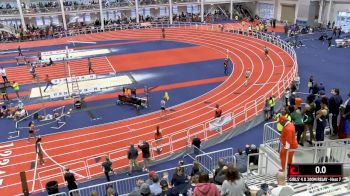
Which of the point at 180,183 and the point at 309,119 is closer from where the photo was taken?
the point at 180,183

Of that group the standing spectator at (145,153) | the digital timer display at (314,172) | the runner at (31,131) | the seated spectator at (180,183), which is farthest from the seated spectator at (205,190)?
the runner at (31,131)

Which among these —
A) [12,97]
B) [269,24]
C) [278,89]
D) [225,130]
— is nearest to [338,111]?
[225,130]

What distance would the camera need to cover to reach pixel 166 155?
15570mm

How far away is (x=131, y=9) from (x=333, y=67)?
29.3m

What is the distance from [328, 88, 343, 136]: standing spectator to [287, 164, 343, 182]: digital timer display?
10.2ft

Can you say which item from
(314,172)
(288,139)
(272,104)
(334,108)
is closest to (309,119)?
(334,108)

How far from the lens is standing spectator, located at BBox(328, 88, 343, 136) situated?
10.9m

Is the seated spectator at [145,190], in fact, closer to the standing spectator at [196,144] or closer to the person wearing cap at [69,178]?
the person wearing cap at [69,178]

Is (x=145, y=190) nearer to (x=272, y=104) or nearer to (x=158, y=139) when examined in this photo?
(x=158, y=139)

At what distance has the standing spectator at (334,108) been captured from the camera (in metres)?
10.9

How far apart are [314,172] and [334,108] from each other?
12.6ft

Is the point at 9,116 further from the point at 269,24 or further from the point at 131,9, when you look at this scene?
the point at 269,24

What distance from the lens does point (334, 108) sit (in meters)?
11.1

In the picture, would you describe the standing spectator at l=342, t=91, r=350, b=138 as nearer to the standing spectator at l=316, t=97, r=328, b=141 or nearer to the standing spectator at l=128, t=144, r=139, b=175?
the standing spectator at l=316, t=97, r=328, b=141
